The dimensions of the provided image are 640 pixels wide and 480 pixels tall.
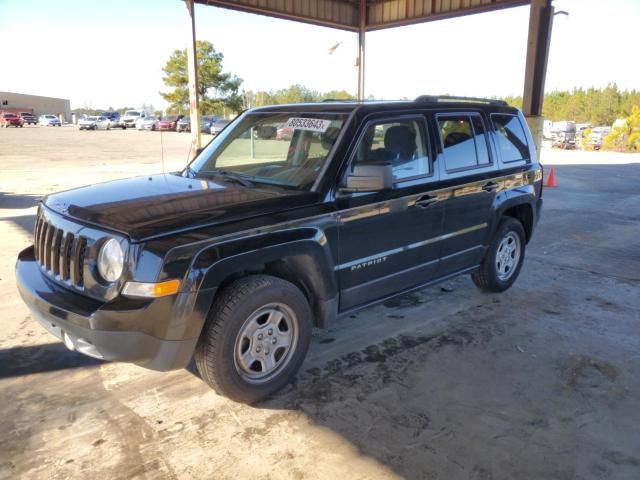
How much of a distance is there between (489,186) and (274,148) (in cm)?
204

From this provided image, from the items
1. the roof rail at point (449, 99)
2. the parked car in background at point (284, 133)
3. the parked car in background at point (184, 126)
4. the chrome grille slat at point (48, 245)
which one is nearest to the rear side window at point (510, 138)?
the roof rail at point (449, 99)

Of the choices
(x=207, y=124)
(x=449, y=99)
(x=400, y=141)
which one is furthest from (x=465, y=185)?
(x=207, y=124)

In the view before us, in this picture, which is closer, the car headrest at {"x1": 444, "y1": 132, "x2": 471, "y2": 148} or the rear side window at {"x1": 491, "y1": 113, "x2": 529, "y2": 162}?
the car headrest at {"x1": 444, "y1": 132, "x2": 471, "y2": 148}

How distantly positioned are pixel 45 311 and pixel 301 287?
5.19 feet

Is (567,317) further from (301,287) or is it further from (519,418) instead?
(301,287)

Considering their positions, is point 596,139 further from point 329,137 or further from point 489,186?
point 329,137

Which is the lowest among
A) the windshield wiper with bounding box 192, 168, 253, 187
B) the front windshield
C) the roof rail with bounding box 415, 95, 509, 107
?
the windshield wiper with bounding box 192, 168, 253, 187

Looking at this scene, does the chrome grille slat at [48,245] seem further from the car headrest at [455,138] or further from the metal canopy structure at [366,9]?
the metal canopy structure at [366,9]

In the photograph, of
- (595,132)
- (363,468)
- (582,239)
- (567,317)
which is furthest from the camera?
(595,132)

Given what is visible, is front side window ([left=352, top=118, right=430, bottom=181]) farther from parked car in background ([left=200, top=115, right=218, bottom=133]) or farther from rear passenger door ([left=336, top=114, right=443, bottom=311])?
parked car in background ([left=200, top=115, right=218, bottom=133])

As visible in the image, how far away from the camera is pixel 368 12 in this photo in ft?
50.2

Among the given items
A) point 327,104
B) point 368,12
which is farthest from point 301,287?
point 368,12

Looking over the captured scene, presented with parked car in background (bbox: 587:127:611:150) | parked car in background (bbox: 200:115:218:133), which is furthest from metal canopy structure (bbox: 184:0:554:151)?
parked car in background (bbox: 200:115:218:133)

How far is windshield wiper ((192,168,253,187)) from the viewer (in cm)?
375
